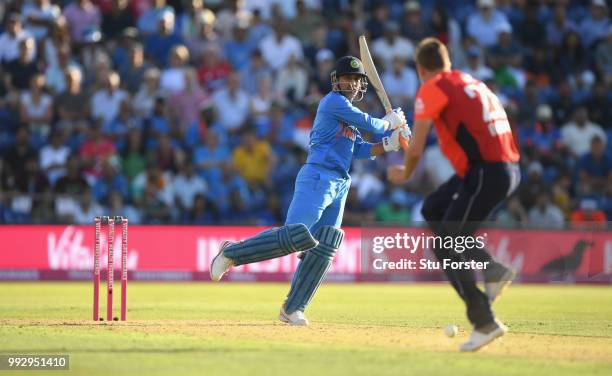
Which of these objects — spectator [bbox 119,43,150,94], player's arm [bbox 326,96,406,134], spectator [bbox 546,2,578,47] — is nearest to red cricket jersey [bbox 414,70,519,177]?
player's arm [bbox 326,96,406,134]

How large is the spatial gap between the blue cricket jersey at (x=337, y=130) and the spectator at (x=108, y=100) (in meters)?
11.2

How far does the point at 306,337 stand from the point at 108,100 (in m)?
12.6

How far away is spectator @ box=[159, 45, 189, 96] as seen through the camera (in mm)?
21828

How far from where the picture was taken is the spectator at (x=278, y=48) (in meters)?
22.5

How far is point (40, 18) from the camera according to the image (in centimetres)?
2258

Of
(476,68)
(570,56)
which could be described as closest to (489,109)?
(476,68)

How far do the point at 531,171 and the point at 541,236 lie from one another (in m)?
2.57

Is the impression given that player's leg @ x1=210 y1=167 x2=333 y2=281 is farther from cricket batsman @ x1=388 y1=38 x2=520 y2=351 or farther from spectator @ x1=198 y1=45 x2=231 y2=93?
spectator @ x1=198 y1=45 x2=231 y2=93

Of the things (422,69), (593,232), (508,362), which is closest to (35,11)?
(593,232)

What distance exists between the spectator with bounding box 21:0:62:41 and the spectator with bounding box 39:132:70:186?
267 cm

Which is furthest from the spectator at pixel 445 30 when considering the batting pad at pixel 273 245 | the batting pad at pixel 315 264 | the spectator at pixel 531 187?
the batting pad at pixel 273 245

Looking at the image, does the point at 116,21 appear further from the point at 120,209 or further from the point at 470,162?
the point at 470,162

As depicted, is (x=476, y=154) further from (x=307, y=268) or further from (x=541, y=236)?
(x=541, y=236)

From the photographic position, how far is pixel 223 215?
20.4 m
